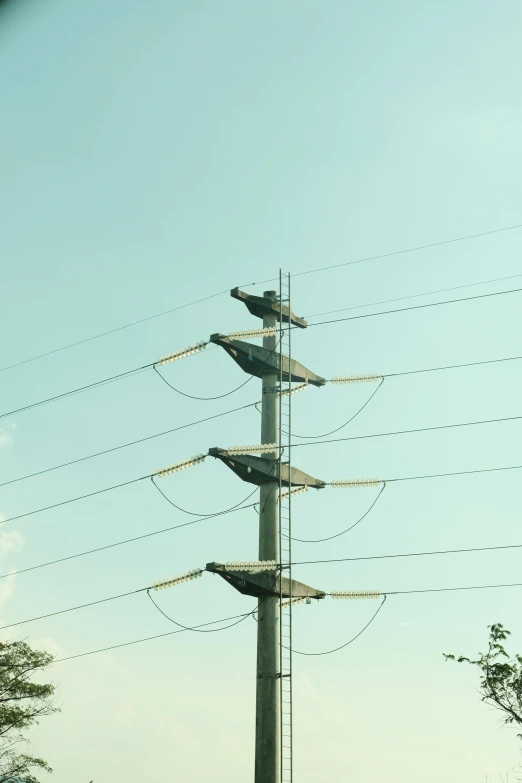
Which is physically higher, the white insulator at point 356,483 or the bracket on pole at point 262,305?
the bracket on pole at point 262,305

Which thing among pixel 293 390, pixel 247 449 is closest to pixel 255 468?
pixel 247 449

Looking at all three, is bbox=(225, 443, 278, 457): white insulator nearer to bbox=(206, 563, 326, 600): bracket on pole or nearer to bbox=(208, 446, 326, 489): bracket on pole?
bbox=(208, 446, 326, 489): bracket on pole

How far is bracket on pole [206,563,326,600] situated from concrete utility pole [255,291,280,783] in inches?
12.2

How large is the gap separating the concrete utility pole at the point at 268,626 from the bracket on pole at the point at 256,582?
1.02 feet

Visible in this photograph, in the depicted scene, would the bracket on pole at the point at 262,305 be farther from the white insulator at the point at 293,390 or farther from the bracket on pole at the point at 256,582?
the bracket on pole at the point at 256,582

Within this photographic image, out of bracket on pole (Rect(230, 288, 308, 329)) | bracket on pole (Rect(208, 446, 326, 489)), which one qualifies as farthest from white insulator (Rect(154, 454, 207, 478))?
bracket on pole (Rect(230, 288, 308, 329))

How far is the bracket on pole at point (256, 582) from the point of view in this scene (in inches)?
1108

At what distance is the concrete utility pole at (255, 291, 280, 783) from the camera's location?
26.1 metres

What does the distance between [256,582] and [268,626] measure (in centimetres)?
137

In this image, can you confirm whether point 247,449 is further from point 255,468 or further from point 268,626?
point 268,626

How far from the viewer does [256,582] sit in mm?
28203

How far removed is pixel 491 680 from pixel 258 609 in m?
8.19

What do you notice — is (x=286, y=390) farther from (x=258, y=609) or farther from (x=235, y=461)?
(x=258, y=609)

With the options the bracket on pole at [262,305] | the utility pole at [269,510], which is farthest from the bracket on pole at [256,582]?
the bracket on pole at [262,305]
